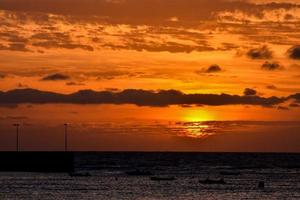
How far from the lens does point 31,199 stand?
98.5 metres

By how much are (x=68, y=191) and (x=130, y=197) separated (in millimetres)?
15061

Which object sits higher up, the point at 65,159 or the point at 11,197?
the point at 65,159

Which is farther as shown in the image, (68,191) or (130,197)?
(68,191)

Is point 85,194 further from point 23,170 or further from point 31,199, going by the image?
point 23,170

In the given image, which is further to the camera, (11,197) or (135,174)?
(135,174)

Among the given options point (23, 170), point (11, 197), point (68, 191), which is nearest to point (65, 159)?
point (23, 170)

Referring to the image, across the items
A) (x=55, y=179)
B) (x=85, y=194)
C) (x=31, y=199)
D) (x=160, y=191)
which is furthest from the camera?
(x=55, y=179)

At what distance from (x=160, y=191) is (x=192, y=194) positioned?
7.60 m

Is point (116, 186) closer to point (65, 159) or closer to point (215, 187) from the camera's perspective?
point (215, 187)

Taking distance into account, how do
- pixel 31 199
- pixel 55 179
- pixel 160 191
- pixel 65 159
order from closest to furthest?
1. pixel 31 199
2. pixel 160 191
3. pixel 55 179
4. pixel 65 159

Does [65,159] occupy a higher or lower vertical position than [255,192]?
higher

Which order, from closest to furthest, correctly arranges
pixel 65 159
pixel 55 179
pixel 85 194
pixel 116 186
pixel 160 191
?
pixel 85 194, pixel 160 191, pixel 116 186, pixel 55 179, pixel 65 159

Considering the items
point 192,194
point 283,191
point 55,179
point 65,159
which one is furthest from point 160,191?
point 65,159

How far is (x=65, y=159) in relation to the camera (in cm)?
16150
